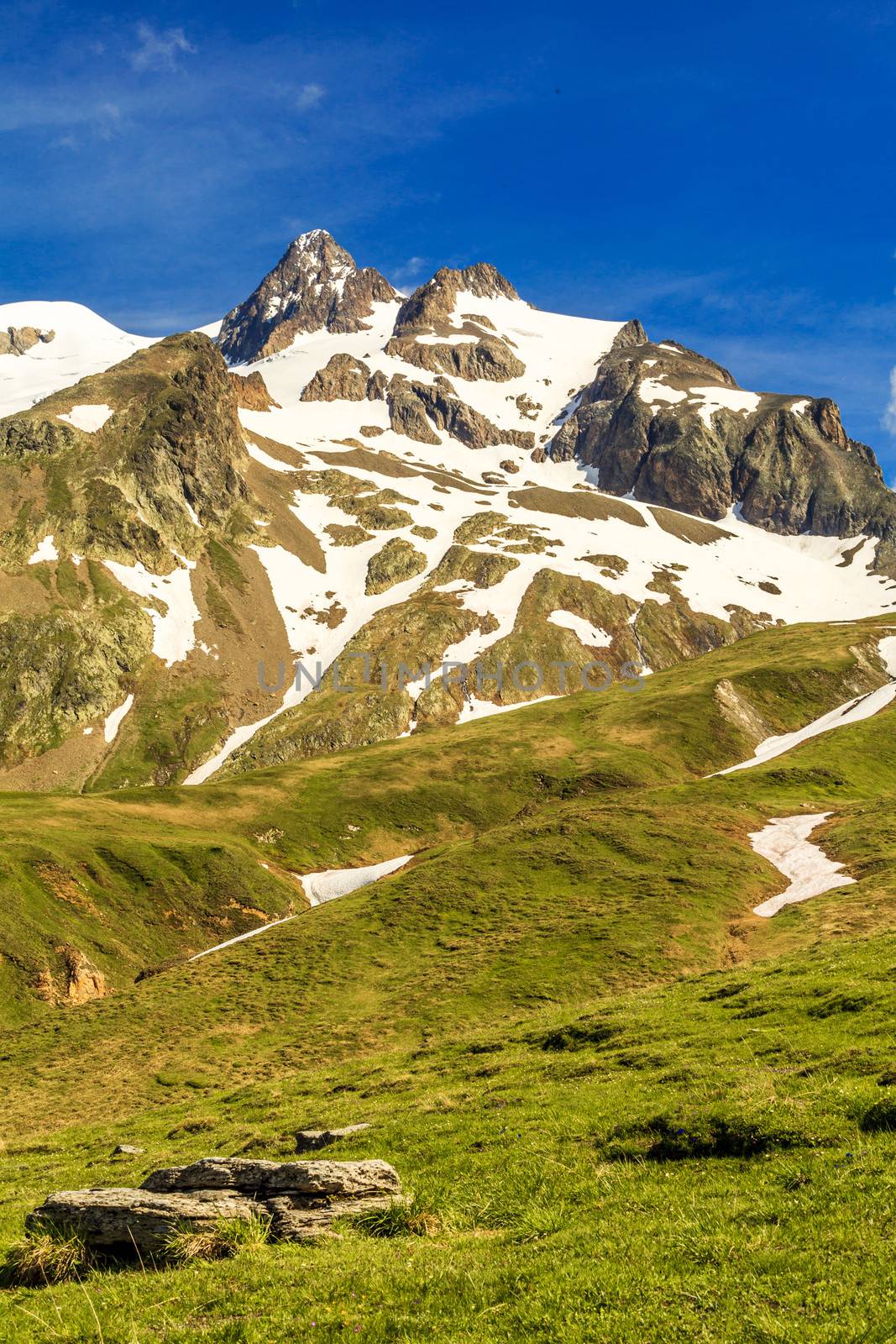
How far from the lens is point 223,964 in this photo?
69.5m

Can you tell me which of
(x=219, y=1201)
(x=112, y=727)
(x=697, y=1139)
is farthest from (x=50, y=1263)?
(x=112, y=727)

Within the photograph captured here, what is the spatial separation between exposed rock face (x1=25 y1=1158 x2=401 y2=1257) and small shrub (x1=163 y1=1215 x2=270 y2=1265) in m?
0.14

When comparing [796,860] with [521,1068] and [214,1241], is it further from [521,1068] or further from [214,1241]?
[214,1241]

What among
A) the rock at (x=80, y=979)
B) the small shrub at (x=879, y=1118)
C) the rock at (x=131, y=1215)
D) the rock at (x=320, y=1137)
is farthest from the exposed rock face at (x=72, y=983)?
the small shrub at (x=879, y=1118)

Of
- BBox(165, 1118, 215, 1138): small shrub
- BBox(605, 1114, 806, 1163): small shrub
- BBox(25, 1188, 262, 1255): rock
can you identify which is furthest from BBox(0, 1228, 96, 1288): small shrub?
BBox(165, 1118, 215, 1138): small shrub

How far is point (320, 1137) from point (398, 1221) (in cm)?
1092

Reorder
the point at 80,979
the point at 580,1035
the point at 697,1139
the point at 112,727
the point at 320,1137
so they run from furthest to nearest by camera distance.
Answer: the point at 112,727, the point at 80,979, the point at 580,1035, the point at 320,1137, the point at 697,1139

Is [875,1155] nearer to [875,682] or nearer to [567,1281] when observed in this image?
[567,1281]

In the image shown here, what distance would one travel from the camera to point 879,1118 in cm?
1752

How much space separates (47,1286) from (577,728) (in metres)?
142

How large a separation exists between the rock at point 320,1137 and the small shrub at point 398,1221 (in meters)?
9.96

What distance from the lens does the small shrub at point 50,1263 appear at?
1588cm

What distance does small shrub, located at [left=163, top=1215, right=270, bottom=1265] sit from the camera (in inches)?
614

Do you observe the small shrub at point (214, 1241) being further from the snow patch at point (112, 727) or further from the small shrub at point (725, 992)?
the snow patch at point (112, 727)
